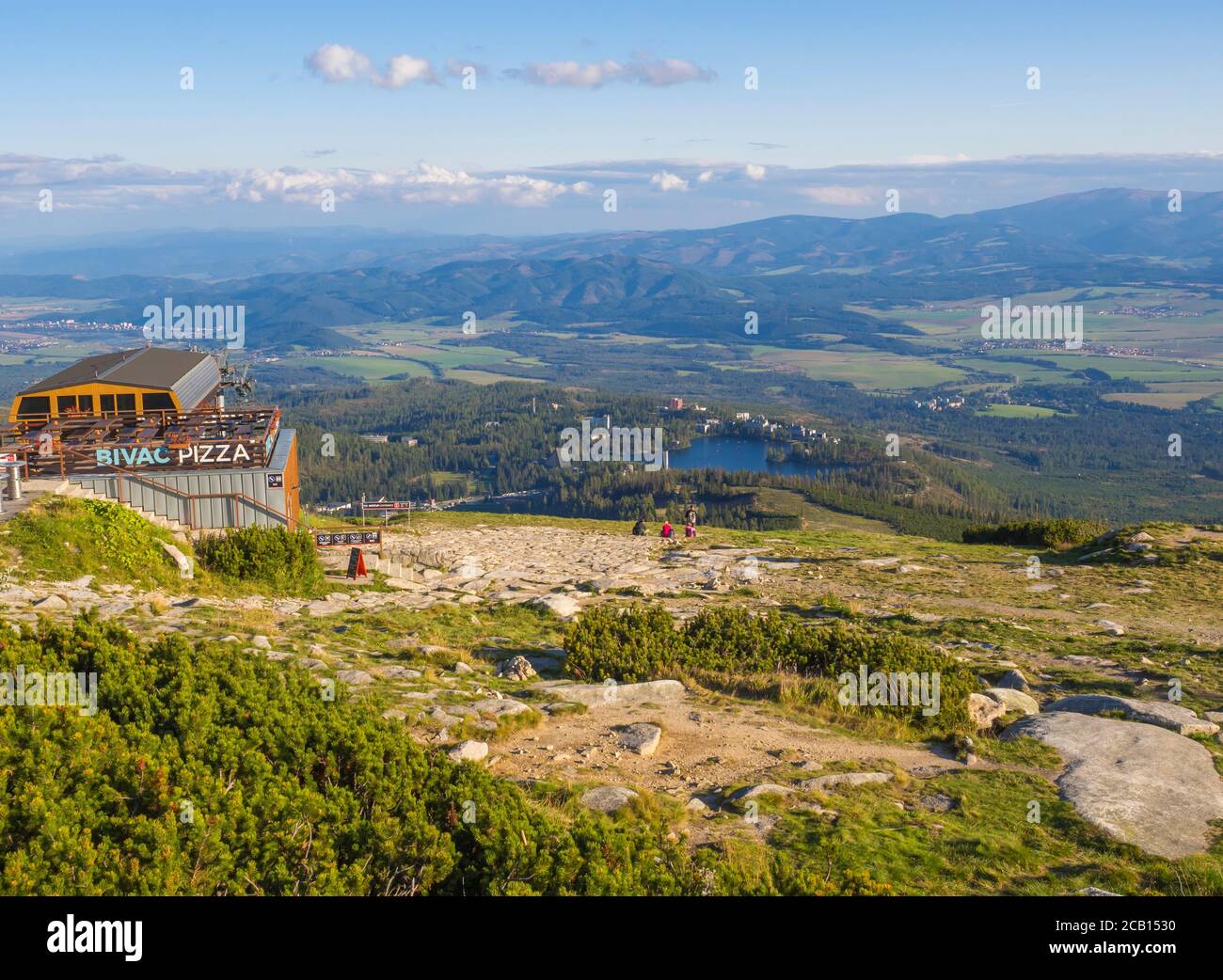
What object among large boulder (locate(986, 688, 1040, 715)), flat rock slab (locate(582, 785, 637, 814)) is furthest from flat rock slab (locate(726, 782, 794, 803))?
large boulder (locate(986, 688, 1040, 715))

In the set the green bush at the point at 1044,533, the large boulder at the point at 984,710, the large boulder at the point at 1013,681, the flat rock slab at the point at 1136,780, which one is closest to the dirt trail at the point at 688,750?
the large boulder at the point at 984,710

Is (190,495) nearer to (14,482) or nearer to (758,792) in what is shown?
(14,482)

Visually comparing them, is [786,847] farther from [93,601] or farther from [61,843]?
[93,601]

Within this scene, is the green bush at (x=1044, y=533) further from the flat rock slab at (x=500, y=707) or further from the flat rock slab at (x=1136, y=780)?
the flat rock slab at (x=500, y=707)

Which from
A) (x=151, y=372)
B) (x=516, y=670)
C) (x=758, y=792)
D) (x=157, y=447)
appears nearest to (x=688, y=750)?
(x=758, y=792)

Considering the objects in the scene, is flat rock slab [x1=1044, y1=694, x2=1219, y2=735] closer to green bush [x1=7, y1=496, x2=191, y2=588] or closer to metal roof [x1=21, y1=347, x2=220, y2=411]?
green bush [x1=7, y1=496, x2=191, y2=588]
